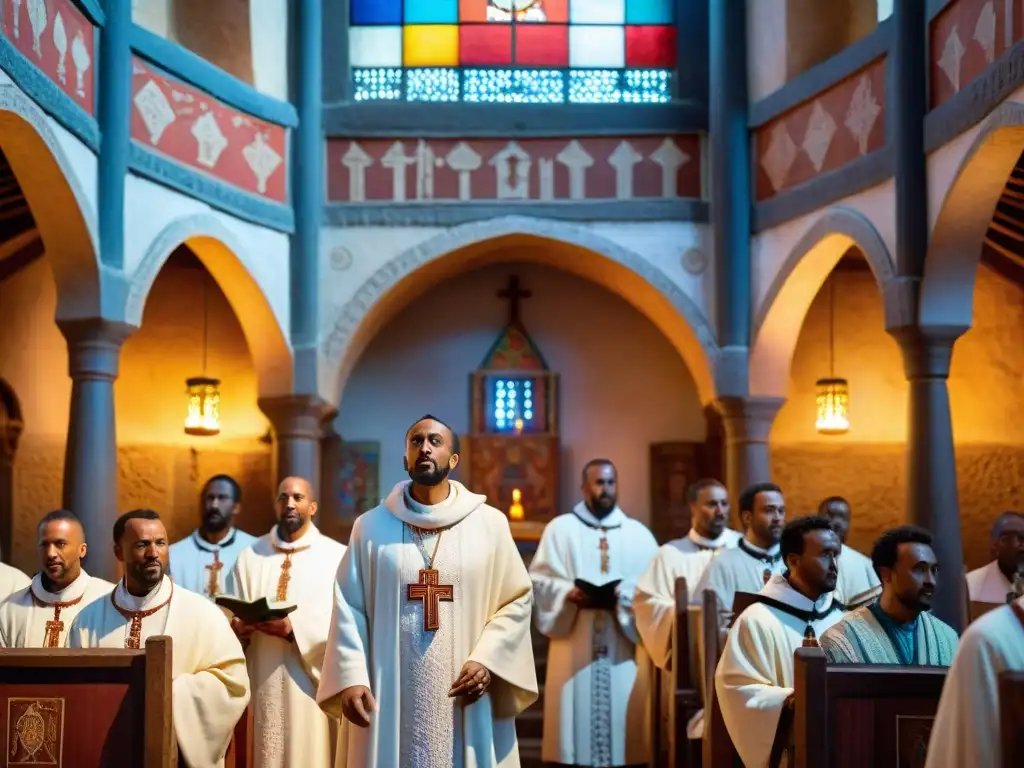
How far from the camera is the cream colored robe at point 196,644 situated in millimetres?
5266

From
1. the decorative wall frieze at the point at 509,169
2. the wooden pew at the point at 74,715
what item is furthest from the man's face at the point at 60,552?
the decorative wall frieze at the point at 509,169

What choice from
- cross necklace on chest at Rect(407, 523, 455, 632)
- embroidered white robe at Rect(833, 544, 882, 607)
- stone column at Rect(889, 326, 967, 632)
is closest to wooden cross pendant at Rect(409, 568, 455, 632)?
cross necklace on chest at Rect(407, 523, 455, 632)

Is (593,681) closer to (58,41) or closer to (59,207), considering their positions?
(59,207)

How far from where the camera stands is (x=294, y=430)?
41.5 ft

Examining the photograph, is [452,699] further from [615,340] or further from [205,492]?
[615,340]

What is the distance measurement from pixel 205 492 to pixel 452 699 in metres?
4.42

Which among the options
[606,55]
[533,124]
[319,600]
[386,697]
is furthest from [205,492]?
[606,55]

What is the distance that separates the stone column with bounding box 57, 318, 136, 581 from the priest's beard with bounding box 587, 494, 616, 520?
331 centimetres

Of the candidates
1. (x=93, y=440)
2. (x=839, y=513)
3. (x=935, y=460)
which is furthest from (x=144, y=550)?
(x=935, y=460)

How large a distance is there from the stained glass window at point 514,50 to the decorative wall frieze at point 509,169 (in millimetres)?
490

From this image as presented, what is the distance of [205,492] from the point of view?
9.24 meters

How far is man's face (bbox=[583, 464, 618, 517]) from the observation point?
9.20 m

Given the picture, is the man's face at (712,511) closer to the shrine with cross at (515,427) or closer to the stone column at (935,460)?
the stone column at (935,460)

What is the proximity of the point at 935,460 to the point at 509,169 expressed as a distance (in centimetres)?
498
